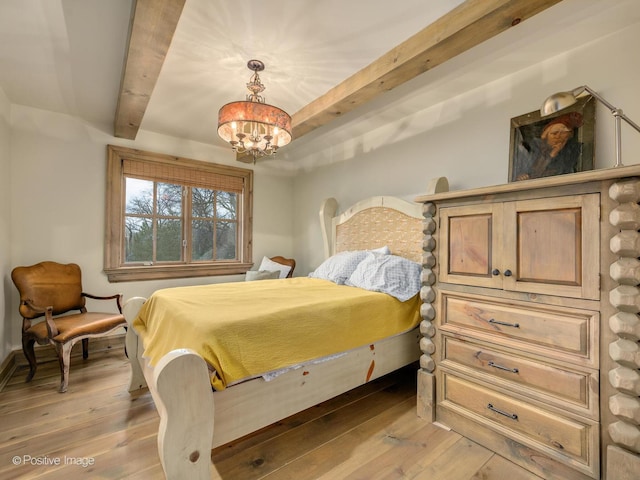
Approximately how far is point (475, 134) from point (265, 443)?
2704mm

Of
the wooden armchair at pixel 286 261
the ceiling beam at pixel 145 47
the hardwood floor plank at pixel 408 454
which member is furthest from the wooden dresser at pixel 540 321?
the wooden armchair at pixel 286 261

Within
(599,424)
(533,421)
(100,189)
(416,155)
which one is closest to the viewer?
(599,424)

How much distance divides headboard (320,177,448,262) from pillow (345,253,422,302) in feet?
1.24

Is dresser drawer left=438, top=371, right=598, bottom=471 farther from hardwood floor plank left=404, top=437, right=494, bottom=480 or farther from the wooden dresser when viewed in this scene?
hardwood floor plank left=404, top=437, right=494, bottom=480

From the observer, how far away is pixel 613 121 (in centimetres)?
170

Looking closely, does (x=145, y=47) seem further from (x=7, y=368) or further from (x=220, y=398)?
(x=7, y=368)

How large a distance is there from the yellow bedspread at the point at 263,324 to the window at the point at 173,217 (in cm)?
149

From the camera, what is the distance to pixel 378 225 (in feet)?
10.0

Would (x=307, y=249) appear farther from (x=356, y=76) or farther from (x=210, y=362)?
(x=210, y=362)

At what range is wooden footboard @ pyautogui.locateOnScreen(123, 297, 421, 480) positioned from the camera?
3.54 ft

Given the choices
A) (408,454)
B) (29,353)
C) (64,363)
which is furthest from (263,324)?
(29,353)

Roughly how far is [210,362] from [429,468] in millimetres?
1200

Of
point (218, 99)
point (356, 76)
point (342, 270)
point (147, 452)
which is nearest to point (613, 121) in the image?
point (356, 76)

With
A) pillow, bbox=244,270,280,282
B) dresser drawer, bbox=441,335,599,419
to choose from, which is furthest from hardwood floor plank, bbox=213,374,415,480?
pillow, bbox=244,270,280,282
